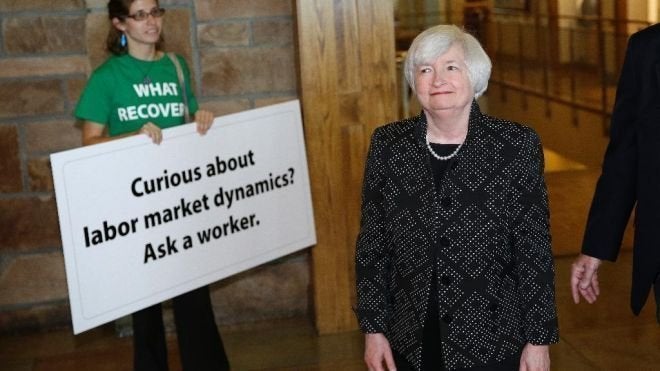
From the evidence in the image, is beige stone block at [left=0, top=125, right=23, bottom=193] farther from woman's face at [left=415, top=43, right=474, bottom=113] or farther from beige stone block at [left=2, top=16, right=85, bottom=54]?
woman's face at [left=415, top=43, right=474, bottom=113]

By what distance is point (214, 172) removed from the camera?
4723 mm

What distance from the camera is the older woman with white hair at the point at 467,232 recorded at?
121 inches

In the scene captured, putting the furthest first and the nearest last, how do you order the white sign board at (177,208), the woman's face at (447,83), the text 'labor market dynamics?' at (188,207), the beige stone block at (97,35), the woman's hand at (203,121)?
the beige stone block at (97,35) → the woman's hand at (203,121) → the text 'labor market dynamics?' at (188,207) → the white sign board at (177,208) → the woman's face at (447,83)

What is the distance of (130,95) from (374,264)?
1.66 meters

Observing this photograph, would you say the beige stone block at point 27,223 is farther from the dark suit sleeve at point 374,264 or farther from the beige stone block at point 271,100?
the dark suit sleeve at point 374,264

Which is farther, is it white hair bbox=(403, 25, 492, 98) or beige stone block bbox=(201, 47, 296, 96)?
beige stone block bbox=(201, 47, 296, 96)

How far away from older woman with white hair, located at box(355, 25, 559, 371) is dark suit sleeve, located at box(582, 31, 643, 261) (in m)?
0.23

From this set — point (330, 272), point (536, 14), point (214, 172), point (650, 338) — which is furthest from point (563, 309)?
point (214, 172)

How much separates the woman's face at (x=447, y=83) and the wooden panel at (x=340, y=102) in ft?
7.74

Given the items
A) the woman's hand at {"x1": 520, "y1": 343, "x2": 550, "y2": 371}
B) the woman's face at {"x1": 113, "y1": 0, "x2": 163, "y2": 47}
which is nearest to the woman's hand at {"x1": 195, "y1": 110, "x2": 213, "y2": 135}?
the woman's face at {"x1": 113, "y1": 0, "x2": 163, "y2": 47}

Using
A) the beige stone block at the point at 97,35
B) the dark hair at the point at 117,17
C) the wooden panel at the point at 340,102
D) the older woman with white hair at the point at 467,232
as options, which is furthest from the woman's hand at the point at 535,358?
the beige stone block at the point at 97,35

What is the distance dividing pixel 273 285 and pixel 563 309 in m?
1.47

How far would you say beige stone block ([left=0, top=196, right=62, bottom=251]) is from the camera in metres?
5.75

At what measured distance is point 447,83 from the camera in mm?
3061
